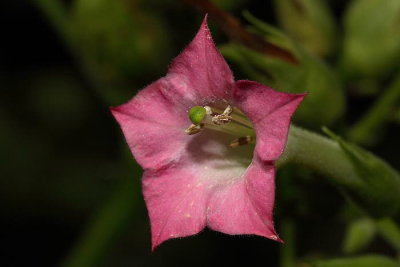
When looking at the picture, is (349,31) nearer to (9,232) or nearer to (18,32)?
(18,32)

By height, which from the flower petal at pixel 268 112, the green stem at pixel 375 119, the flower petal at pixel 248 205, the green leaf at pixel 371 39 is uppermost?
the flower petal at pixel 268 112

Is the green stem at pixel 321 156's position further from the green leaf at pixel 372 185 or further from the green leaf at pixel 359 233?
the green leaf at pixel 359 233

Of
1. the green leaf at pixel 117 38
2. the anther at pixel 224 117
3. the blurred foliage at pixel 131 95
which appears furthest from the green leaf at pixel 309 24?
the anther at pixel 224 117

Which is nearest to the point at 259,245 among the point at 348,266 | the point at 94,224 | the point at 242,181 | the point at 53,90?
the point at 94,224

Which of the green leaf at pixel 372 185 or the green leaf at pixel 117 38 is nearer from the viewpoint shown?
the green leaf at pixel 372 185

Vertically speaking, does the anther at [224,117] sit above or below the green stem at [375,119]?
above

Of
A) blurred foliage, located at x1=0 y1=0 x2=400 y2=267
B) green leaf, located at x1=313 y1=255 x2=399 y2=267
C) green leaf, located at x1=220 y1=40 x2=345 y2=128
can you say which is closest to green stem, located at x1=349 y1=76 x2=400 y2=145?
blurred foliage, located at x1=0 y1=0 x2=400 y2=267
